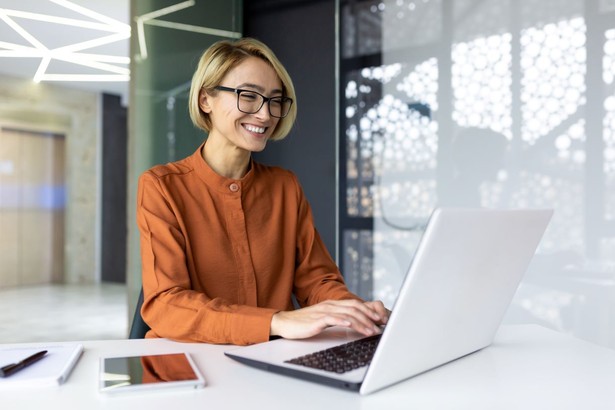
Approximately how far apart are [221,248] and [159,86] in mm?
2361

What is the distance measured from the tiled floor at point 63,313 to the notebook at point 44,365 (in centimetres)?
230

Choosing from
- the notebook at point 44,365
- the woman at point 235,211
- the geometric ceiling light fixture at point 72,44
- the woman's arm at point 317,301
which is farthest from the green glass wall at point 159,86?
the notebook at point 44,365

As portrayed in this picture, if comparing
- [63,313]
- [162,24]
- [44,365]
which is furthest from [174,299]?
[162,24]

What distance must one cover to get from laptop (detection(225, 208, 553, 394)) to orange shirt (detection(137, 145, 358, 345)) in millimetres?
238

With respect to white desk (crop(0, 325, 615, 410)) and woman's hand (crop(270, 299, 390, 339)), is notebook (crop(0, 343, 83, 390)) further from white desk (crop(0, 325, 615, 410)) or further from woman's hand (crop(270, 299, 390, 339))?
woman's hand (crop(270, 299, 390, 339))

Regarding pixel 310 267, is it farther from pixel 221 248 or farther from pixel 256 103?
pixel 256 103

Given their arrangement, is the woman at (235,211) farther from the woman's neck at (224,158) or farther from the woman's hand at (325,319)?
the woman's hand at (325,319)

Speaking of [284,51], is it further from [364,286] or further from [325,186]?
[364,286]

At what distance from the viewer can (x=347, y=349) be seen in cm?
110

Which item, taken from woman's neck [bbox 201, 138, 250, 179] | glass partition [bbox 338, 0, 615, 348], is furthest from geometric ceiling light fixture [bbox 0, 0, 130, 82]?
woman's neck [bbox 201, 138, 250, 179]

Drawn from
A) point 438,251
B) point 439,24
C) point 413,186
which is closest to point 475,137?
point 413,186

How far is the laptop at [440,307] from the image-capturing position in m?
0.84

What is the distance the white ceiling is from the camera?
3088 millimetres

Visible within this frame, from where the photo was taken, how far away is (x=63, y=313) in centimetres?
355
